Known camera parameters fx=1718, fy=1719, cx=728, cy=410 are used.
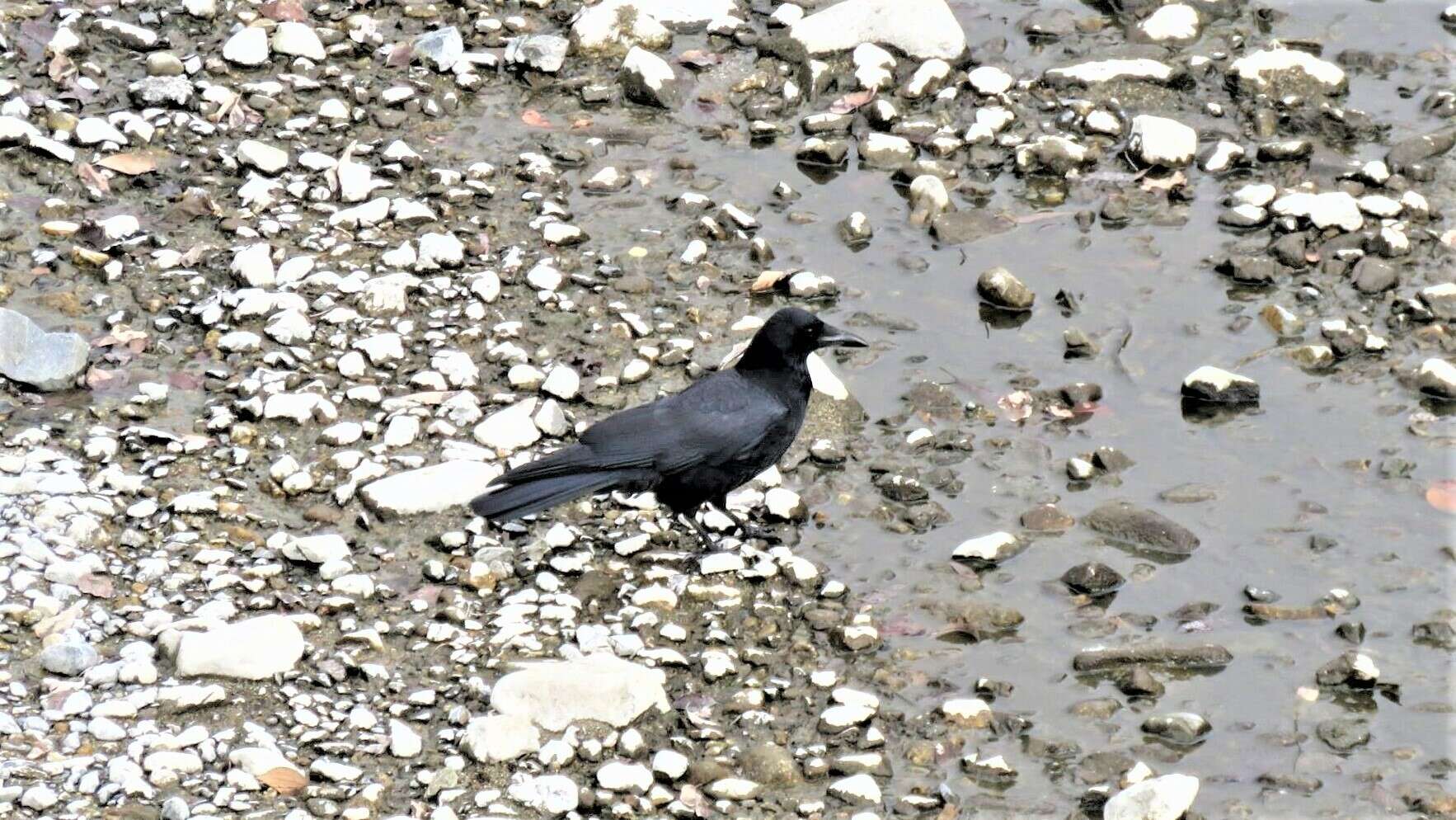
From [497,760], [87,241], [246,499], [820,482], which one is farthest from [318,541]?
[87,241]

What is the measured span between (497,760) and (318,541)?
148cm

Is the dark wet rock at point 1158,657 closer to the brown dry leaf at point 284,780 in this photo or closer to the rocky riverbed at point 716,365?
the rocky riverbed at point 716,365

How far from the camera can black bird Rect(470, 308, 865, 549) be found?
268 inches

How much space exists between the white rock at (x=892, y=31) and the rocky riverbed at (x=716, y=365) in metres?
0.03

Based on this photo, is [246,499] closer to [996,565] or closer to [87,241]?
[87,241]

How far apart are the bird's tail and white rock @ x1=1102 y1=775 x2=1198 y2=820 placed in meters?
2.38

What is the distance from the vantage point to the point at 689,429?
7.18 metres

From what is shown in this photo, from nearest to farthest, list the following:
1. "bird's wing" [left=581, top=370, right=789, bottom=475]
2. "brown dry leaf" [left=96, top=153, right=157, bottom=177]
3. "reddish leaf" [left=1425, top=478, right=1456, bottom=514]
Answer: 1. "bird's wing" [left=581, top=370, right=789, bottom=475]
2. "reddish leaf" [left=1425, top=478, right=1456, bottom=514]
3. "brown dry leaf" [left=96, top=153, right=157, bottom=177]

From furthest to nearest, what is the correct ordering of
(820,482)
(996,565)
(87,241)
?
(87,241), (820,482), (996,565)

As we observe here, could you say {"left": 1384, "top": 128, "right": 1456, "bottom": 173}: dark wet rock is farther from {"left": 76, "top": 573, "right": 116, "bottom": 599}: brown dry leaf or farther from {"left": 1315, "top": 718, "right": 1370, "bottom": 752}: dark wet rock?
{"left": 76, "top": 573, "right": 116, "bottom": 599}: brown dry leaf

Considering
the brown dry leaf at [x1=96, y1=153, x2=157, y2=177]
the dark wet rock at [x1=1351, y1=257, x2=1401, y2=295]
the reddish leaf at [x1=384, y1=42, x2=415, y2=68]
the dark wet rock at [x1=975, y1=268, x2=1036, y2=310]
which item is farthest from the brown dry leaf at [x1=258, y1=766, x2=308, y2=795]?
the dark wet rock at [x1=1351, y1=257, x2=1401, y2=295]

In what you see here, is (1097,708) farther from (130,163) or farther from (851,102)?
(130,163)

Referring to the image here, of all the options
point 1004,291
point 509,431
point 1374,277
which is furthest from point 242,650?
point 1374,277

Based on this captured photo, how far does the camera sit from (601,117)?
32.8ft
